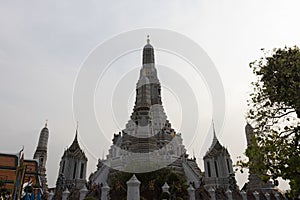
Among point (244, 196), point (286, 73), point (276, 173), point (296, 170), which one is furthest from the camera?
point (244, 196)

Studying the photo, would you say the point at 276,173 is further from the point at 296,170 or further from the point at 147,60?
the point at 147,60

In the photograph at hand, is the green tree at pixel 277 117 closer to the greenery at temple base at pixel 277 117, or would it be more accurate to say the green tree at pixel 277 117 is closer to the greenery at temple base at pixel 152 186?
the greenery at temple base at pixel 277 117

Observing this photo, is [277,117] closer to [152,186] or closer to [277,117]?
[277,117]

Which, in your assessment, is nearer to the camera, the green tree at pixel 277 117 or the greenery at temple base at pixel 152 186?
the green tree at pixel 277 117

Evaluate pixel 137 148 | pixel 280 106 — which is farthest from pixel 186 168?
pixel 280 106

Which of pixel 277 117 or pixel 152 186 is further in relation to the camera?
pixel 152 186

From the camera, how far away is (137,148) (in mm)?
42656

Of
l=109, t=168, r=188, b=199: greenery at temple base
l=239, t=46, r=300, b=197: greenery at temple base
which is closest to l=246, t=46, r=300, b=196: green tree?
l=239, t=46, r=300, b=197: greenery at temple base

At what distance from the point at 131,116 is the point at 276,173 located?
1842 inches

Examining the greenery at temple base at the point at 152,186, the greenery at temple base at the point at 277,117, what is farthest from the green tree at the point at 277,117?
the greenery at temple base at the point at 152,186

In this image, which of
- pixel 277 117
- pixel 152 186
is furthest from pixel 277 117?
pixel 152 186

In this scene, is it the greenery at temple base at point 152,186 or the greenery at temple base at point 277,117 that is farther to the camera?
the greenery at temple base at point 152,186

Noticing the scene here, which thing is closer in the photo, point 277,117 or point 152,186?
point 277,117

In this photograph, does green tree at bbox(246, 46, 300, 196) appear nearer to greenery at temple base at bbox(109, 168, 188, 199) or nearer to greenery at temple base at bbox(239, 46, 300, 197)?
greenery at temple base at bbox(239, 46, 300, 197)
